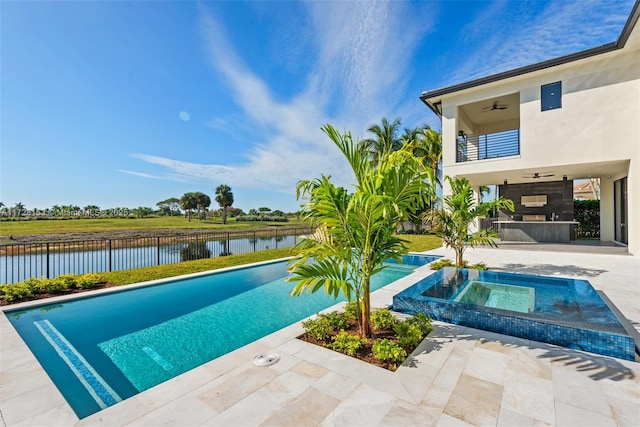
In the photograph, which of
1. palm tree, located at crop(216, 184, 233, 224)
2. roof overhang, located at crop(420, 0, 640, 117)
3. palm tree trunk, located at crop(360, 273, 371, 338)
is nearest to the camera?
palm tree trunk, located at crop(360, 273, 371, 338)

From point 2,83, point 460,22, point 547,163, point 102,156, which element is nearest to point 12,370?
point 2,83

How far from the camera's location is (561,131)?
993cm

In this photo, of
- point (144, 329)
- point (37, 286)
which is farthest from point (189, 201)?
point (144, 329)

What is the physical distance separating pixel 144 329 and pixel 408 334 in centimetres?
401

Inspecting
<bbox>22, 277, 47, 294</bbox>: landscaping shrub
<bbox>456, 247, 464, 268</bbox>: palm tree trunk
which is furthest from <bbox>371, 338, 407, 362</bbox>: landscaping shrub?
<bbox>22, 277, 47, 294</bbox>: landscaping shrub

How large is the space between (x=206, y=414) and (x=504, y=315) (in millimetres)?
3564

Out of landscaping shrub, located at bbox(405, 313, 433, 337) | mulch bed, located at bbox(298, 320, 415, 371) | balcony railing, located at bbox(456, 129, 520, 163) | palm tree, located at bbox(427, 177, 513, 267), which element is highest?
balcony railing, located at bbox(456, 129, 520, 163)

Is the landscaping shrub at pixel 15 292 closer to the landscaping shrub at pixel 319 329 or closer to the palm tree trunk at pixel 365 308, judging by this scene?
Answer: the landscaping shrub at pixel 319 329

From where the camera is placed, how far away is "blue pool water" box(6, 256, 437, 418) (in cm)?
304

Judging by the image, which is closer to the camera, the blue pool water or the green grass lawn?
the blue pool water

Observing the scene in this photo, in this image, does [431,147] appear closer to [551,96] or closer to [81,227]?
[551,96]

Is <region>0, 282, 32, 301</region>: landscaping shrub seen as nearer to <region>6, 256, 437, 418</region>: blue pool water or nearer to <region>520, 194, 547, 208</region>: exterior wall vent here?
<region>6, 256, 437, 418</region>: blue pool water

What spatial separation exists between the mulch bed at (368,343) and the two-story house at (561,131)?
9.88 m

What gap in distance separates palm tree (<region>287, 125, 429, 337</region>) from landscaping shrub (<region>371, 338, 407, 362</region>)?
45 cm
